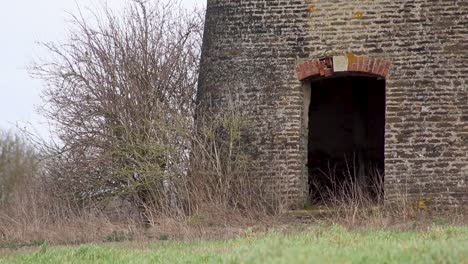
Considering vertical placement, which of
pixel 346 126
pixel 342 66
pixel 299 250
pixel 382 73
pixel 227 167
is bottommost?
pixel 299 250

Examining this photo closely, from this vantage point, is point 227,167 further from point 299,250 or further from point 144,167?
point 299,250

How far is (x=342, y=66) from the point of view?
18688 mm

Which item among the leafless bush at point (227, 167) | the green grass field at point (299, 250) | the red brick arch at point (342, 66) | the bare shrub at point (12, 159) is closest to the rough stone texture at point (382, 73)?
the red brick arch at point (342, 66)

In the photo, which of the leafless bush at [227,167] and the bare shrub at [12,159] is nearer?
the leafless bush at [227,167]

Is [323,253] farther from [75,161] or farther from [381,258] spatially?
[75,161]

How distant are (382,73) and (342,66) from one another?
2.14 ft

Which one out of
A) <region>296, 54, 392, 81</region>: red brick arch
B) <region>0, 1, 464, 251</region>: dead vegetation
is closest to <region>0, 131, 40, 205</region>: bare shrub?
<region>0, 1, 464, 251</region>: dead vegetation

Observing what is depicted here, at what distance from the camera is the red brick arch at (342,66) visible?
18.6 meters

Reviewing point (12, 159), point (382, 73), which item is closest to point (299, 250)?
point (382, 73)

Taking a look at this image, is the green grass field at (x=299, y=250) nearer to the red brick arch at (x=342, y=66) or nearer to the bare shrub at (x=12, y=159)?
the red brick arch at (x=342, y=66)

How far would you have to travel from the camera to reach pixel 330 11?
1881 cm

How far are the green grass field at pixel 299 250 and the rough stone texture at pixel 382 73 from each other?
2984 mm

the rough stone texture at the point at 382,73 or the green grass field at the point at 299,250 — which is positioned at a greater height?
the rough stone texture at the point at 382,73

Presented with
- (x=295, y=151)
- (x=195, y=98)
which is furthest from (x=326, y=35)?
(x=195, y=98)
